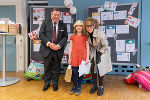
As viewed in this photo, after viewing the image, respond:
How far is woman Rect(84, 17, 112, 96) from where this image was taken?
67.5 inches

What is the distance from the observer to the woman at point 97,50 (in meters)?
1.71

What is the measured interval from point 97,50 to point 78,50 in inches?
11.8

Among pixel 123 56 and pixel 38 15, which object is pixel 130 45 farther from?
pixel 38 15

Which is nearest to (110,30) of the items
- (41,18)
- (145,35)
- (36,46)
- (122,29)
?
(122,29)

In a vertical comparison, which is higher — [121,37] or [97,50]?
[121,37]

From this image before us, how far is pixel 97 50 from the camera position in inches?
72.7

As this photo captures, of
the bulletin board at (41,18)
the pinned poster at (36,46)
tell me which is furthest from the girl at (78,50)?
the pinned poster at (36,46)

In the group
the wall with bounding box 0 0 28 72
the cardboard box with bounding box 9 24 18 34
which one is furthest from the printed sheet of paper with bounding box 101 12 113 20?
the wall with bounding box 0 0 28 72

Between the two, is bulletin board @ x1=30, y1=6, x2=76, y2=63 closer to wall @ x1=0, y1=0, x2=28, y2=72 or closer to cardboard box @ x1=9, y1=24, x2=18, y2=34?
wall @ x1=0, y1=0, x2=28, y2=72

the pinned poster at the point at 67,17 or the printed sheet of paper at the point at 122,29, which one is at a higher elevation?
the pinned poster at the point at 67,17

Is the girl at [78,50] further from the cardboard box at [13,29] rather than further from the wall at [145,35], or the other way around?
the wall at [145,35]

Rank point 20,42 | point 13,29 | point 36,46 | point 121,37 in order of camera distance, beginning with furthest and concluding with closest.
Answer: point 20,42, point 36,46, point 121,37, point 13,29

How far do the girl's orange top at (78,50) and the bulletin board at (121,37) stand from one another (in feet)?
3.36

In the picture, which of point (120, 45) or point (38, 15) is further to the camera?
point (38, 15)
